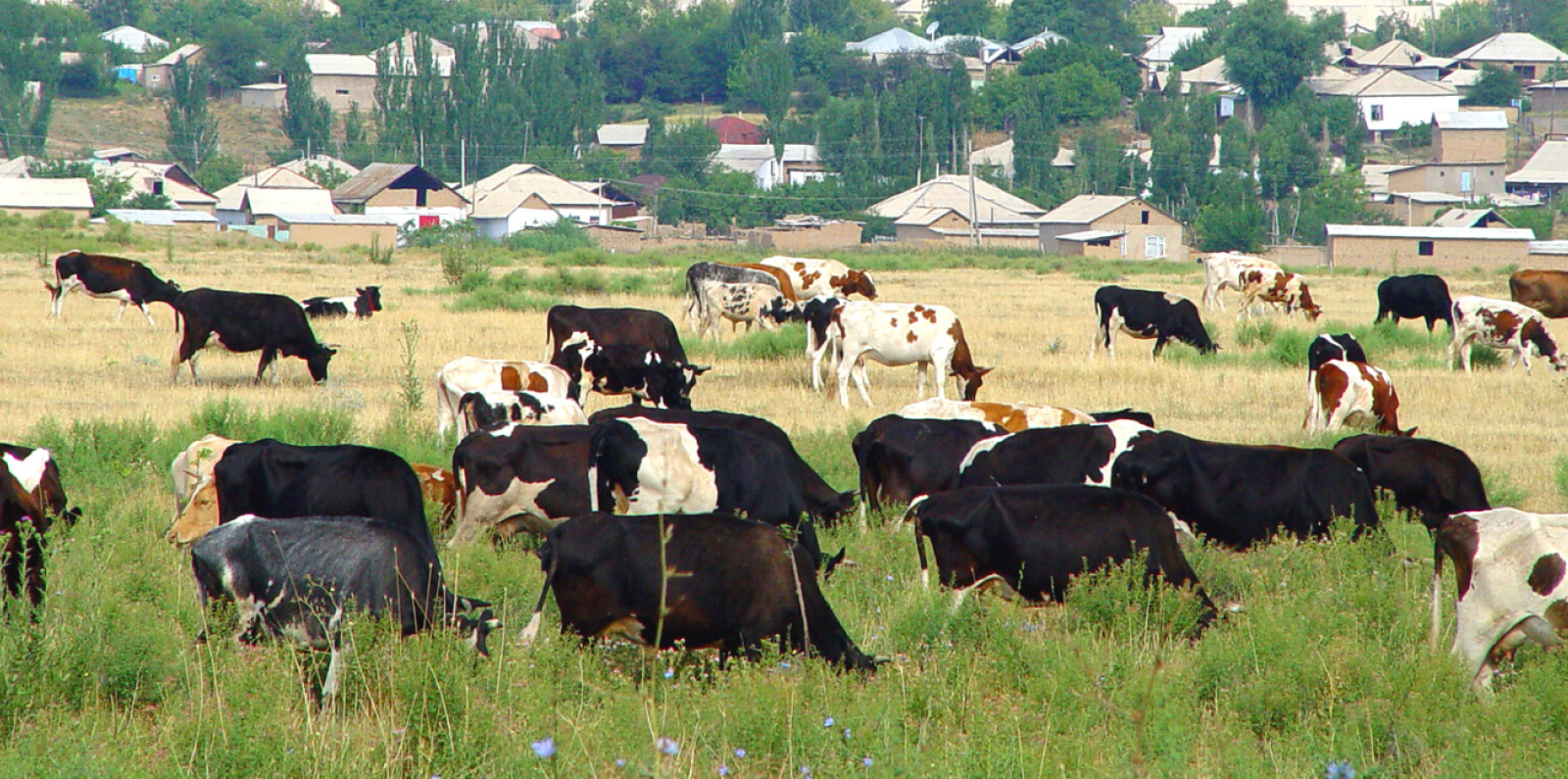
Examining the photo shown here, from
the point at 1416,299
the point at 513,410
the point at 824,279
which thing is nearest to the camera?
the point at 513,410

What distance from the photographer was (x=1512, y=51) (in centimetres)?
15938

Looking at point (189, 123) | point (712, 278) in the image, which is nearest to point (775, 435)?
point (712, 278)

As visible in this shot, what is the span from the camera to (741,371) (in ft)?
68.8

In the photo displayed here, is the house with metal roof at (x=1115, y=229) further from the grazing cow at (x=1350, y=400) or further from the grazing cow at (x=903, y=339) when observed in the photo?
the grazing cow at (x=1350, y=400)

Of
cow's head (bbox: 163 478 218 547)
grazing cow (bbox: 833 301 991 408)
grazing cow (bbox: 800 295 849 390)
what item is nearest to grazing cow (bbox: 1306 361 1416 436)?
grazing cow (bbox: 833 301 991 408)

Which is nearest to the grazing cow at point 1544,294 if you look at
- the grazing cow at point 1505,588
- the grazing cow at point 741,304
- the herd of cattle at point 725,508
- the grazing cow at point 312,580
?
the grazing cow at point 741,304

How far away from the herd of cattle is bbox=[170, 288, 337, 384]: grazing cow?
11.0 ft

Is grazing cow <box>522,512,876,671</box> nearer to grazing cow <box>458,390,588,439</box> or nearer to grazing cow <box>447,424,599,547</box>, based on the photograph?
grazing cow <box>447,424,599,547</box>

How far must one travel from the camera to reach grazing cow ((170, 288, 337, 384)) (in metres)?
18.5

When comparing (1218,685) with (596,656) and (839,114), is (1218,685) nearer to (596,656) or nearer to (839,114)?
(596,656)

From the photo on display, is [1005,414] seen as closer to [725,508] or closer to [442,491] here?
[725,508]

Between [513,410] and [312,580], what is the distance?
547 centimetres

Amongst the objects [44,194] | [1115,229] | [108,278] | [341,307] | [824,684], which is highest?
[44,194]

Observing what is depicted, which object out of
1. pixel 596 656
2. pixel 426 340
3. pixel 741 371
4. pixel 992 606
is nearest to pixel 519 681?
pixel 596 656
